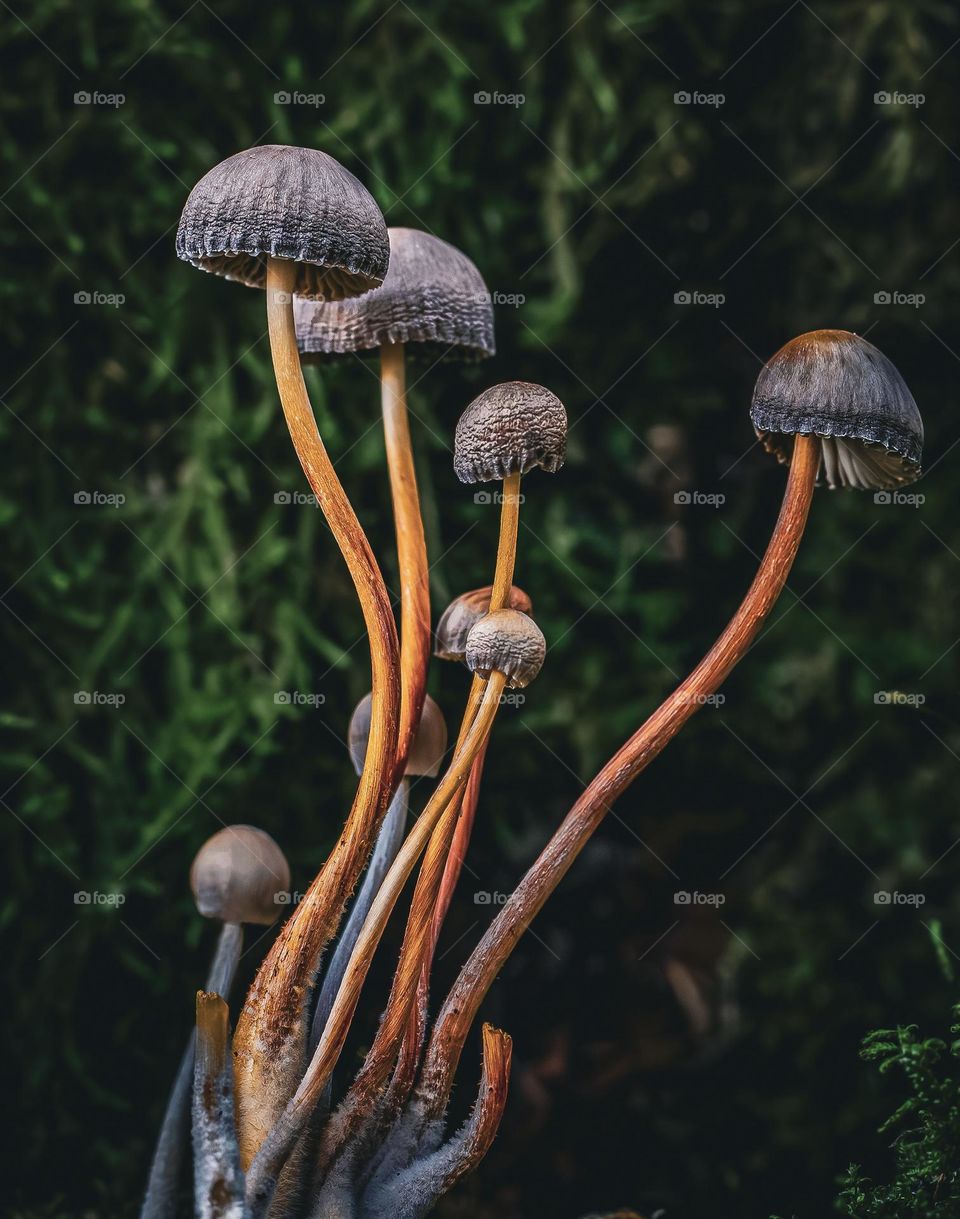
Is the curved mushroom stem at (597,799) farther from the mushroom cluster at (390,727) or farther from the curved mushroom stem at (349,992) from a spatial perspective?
the curved mushroom stem at (349,992)

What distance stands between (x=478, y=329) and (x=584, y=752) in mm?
815

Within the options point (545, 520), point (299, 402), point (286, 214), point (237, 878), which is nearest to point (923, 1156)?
point (237, 878)

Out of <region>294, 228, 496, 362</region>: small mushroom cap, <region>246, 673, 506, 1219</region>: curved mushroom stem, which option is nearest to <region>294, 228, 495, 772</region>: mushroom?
<region>294, 228, 496, 362</region>: small mushroom cap

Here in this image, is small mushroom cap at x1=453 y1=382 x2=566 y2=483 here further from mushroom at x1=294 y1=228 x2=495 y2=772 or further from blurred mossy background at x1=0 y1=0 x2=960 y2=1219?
blurred mossy background at x1=0 y1=0 x2=960 y2=1219

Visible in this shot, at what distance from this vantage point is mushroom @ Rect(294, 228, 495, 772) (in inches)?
56.7

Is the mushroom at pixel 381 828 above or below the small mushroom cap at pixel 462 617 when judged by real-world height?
below

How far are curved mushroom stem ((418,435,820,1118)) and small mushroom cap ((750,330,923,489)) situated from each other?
116mm

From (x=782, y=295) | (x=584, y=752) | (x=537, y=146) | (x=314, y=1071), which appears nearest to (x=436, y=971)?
(x=584, y=752)

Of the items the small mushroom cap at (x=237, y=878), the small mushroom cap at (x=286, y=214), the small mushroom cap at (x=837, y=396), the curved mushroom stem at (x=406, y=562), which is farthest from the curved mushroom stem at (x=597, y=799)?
the small mushroom cap at (x=286, y=214)

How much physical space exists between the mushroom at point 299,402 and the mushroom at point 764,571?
0.63ft

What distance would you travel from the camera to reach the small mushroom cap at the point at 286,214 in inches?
46.8

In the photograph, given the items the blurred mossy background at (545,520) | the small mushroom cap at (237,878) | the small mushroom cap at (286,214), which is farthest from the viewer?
the blurred mossy background at (545,520)

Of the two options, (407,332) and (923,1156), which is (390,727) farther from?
(923,1156)

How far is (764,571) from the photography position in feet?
4.60
